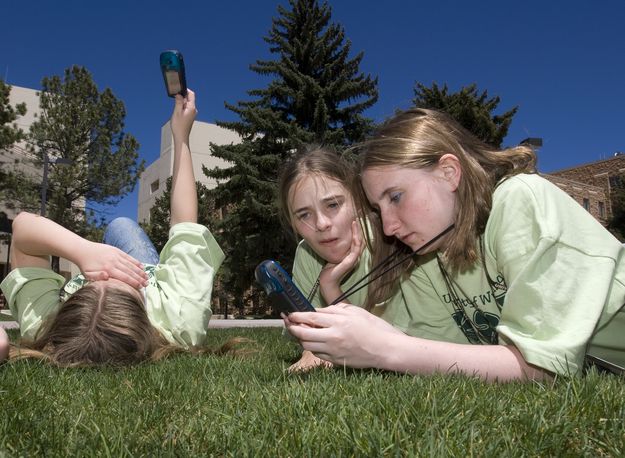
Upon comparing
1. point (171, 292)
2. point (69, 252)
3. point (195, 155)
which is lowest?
point (171, 292)

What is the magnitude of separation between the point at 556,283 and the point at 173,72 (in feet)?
11.3

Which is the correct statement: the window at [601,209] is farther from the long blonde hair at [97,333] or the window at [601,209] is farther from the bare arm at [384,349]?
the bare arm at [384,349]

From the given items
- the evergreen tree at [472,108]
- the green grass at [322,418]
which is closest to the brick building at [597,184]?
the evergreen tree at [472,108]

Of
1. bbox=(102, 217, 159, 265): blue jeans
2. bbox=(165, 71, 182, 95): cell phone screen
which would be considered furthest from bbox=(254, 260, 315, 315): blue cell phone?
bbox=(102, 217, 159, 265): blue jeans

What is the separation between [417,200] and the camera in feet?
8.55

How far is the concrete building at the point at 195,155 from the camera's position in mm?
47906

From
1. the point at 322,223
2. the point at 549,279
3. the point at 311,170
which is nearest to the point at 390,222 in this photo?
the point at 549,279

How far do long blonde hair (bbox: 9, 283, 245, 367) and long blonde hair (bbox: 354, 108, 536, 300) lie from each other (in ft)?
5.78

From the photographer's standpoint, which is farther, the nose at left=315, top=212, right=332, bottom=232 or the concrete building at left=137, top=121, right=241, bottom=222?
the concrete building at left=137, top=121, right=241, bottom=222

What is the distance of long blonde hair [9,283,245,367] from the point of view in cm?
324

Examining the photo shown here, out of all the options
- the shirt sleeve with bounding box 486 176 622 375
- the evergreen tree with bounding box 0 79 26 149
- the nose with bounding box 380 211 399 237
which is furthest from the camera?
the evergreen tree with bounding box 0 79 26 149

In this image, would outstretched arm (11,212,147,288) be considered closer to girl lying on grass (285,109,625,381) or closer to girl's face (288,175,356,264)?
girl's face (288,175,356,264)

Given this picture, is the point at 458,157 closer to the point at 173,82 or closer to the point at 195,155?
the point at 173,82

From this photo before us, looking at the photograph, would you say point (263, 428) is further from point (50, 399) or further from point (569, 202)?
point (569, 202)
